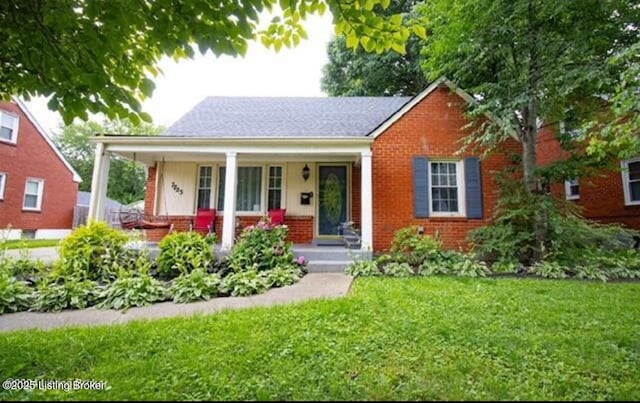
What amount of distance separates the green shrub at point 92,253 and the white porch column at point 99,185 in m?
1.12

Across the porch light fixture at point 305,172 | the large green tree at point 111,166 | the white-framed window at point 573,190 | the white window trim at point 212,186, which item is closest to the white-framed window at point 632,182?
the white-framed window at point 573,190

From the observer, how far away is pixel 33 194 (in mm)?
15891

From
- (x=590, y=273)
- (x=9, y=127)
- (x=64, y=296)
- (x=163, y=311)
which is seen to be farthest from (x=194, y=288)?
(x=9, y=127)

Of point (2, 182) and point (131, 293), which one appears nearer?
point (131, 293)

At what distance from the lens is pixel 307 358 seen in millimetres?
2723

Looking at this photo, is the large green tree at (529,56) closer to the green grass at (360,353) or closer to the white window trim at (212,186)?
the green grass at (360,353)

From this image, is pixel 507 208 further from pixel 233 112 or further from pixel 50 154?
pixel 50 154

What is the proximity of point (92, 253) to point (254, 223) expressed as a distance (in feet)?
13.2

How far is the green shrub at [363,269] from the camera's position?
658 cm

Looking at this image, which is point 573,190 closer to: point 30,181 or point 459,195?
point 459,195

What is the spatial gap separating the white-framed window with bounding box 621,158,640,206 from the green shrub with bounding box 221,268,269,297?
1283cm

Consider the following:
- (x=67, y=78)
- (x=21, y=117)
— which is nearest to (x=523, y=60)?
(x=67, y=78)

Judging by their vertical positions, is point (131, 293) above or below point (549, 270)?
below

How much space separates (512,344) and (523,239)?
4.72 meters
